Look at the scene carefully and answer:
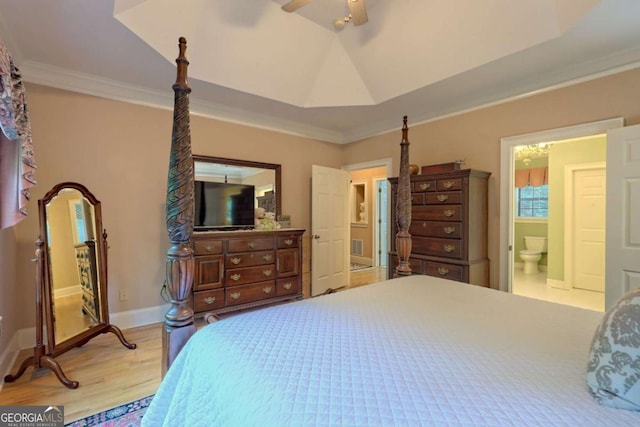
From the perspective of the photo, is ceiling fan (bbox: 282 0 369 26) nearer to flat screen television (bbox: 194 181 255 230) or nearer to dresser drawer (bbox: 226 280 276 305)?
flat screen television (bbox: 194 181 255 230)

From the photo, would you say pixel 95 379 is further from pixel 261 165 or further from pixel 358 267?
pixel 358 267

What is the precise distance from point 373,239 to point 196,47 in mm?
5108

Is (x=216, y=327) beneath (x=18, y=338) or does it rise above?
above

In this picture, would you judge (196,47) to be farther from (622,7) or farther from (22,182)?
(622,7)

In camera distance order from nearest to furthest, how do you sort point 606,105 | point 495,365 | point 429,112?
point 495,365, point 606,105, point 429,112

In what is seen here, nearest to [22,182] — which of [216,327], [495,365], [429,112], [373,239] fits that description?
[216,327]

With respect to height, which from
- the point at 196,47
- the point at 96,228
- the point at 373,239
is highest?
the point at 196,47

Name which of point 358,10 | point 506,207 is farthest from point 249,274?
point 506,207

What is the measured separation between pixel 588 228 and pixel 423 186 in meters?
3.18

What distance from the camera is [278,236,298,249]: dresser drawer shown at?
11.8ft

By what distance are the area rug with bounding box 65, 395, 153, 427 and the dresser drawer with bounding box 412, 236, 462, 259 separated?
2772mm

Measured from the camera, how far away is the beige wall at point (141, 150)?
2549 mm

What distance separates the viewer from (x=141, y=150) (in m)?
3.18

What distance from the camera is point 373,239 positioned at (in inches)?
263
